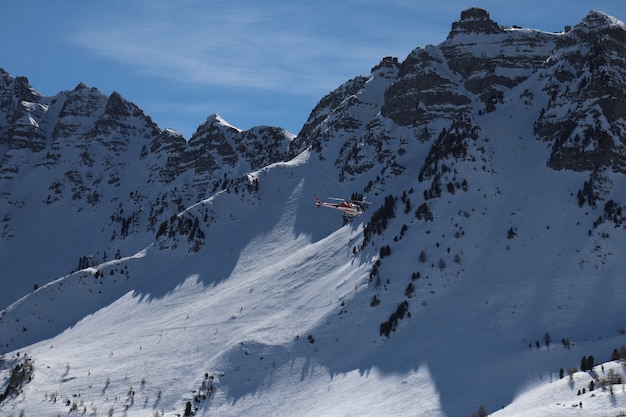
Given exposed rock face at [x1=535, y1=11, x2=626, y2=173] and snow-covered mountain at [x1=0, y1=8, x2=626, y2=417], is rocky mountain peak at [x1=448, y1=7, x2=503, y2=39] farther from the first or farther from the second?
exposed rock face at [x1=535, y1=11, x2=626, y2=173]

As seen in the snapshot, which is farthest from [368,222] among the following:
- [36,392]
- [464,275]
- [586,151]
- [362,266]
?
[36,392]

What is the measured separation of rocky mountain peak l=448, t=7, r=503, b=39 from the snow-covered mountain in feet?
1.56

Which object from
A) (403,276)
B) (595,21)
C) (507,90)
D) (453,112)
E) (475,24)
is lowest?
(403,276)

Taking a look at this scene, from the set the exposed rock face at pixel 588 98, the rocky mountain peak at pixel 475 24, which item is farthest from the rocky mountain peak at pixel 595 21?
the rocky mountain peak at pixel 475 24

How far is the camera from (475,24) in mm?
140625

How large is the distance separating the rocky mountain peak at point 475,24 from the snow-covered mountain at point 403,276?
47 centimetres

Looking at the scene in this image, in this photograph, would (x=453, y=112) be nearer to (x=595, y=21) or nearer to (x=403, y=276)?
Result: (x=595, y=21)

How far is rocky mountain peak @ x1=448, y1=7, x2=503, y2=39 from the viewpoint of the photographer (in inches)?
5487

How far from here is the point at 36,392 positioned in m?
73.6

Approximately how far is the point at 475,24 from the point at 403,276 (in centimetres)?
8198

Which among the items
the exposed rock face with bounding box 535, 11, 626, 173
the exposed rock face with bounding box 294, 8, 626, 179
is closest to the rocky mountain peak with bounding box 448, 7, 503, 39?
the exposed rock face with bounding box 294, 8, 626, 179

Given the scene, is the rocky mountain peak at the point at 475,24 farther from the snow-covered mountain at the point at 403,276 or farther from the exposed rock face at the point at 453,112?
the snow-covered mountain at the point at 403,276

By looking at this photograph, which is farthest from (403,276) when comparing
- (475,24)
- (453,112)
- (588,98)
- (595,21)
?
(475,24)

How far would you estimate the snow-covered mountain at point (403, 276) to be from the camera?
207 feet
